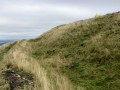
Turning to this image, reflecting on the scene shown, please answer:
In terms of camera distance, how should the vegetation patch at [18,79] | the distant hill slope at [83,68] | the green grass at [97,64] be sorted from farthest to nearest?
the green grass at [97,64]
the distant hill slope at [83,68]
the vegetation patch at [18,79]

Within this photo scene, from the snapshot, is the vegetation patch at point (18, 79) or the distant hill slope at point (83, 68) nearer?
the vegetation patch at point (18, 79)

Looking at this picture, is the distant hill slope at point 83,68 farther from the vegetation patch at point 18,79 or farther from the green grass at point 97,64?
the vegetation patch at point 18,79

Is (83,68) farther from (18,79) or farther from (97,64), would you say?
(18,79)

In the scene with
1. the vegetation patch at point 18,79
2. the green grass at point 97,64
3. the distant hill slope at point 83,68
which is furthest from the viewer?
the green grass at point 97,64

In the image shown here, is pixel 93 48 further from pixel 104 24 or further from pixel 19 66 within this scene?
pixel 104 24

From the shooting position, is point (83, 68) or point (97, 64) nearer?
point (83, 68)

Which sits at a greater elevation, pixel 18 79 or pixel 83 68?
pixel 18 79

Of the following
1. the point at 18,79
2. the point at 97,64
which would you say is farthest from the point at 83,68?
the point at 18,79

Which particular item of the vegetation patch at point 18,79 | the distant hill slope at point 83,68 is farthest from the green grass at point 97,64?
the vegetation patch at point 18,79

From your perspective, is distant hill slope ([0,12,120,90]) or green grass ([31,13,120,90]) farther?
green grass ([31,13,120,90])

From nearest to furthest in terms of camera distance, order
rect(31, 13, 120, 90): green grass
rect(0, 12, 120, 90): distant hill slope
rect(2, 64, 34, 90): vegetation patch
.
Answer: rect(2, 64, 34, 90): vegetation patch
rect(0, 12, 120, 90): distant hill slope
rect(31, 13, 120, 90): green grass

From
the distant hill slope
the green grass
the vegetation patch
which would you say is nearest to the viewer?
the vegetation patch

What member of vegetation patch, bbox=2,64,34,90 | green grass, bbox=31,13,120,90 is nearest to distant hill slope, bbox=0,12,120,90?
green grass, bbox=31,13,120,90

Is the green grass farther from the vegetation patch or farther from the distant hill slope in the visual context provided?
the vegetation patch
